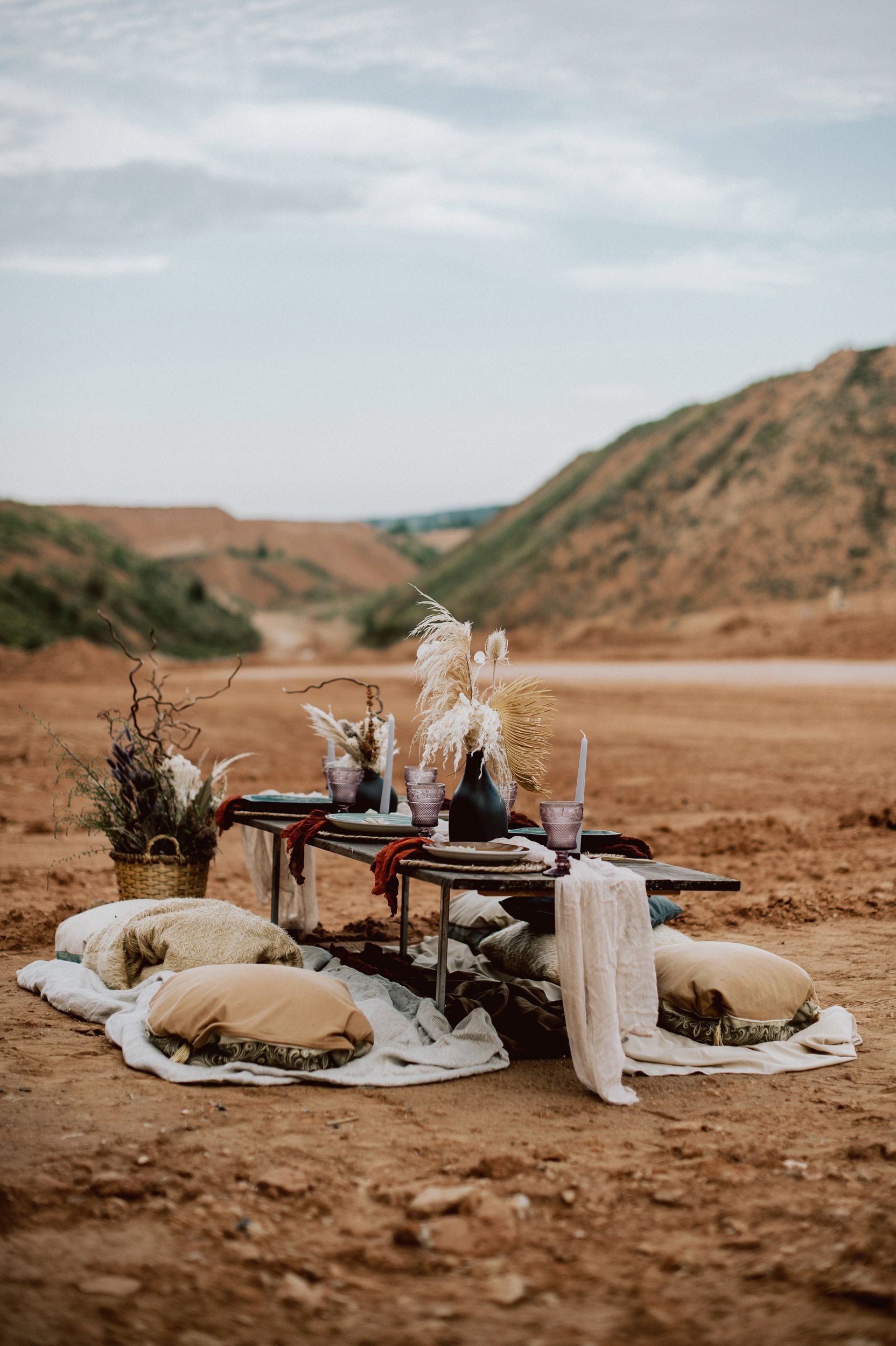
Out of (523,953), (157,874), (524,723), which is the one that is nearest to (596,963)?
(524,723)

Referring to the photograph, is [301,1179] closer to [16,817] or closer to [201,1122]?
[201,1122]

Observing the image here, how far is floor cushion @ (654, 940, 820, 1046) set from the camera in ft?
16.1

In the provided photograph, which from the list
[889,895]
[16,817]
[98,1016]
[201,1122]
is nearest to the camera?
[201,1122]

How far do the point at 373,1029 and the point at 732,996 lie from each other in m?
1.39

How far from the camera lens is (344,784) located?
5895 millimetres

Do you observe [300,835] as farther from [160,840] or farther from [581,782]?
[160,840]

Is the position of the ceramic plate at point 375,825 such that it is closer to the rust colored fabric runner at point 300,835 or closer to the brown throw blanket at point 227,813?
the rust colored fabric runner at point 300,835

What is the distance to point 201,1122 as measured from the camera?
3867mm

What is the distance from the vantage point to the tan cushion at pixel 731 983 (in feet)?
16.2

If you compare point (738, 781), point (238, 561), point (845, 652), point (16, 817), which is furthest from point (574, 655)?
point (238, 561)

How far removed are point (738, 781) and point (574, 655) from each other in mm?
25138

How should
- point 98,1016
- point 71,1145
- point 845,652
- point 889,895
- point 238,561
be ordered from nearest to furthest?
1. point 71,1145
2. point 98,1016
3. point 889,895
4. point 845,652
5. point 238,561

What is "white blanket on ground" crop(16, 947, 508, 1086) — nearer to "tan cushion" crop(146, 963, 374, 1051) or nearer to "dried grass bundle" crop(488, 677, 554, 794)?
"tan cushion" crop(146, 963, 374, 1051)

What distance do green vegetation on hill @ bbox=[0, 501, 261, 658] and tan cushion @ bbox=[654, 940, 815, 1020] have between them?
33.3 metres
